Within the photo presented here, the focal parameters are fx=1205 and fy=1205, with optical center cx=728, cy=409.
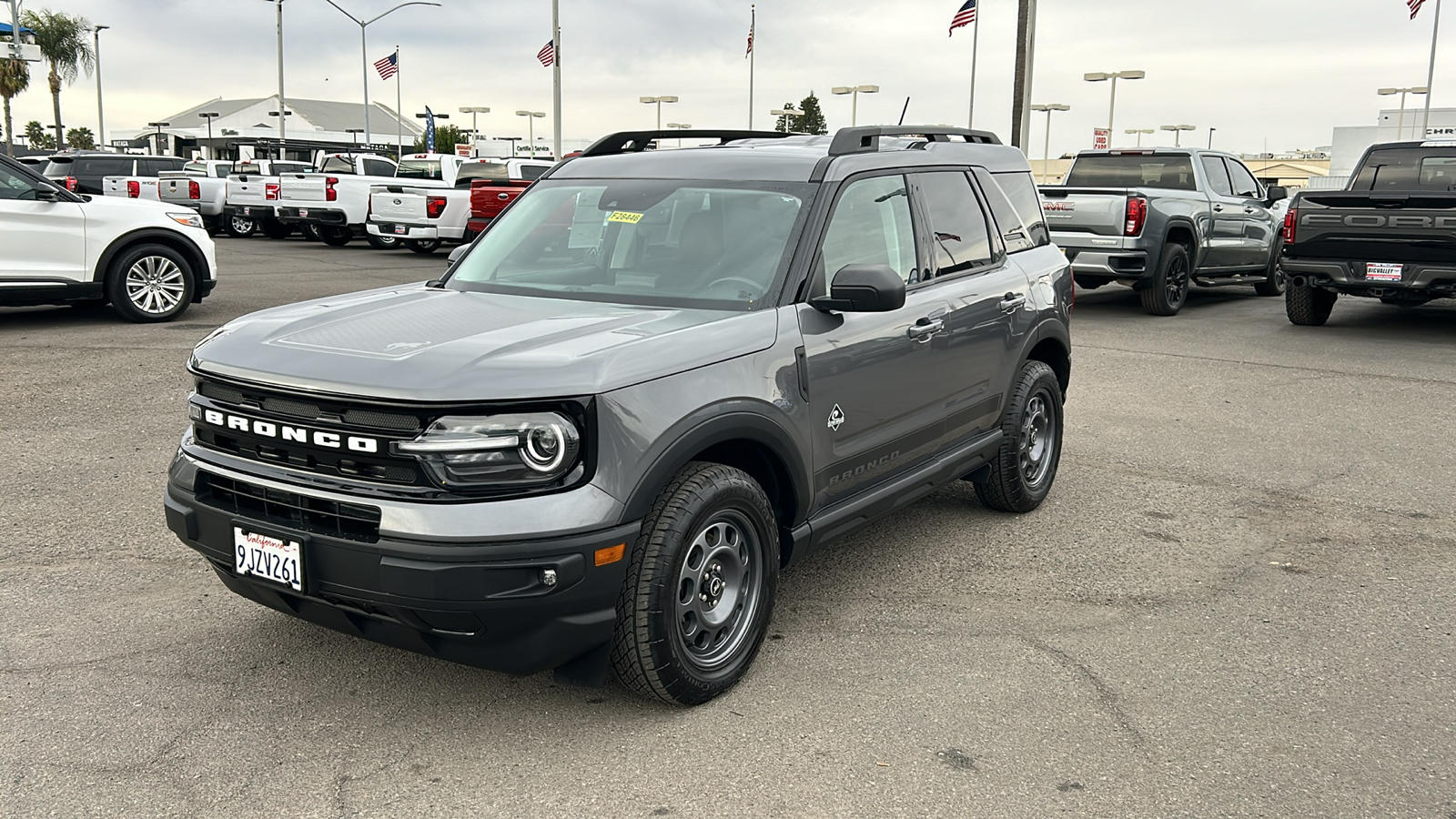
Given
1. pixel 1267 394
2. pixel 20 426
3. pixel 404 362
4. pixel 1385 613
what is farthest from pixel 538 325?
pixel 1267 394

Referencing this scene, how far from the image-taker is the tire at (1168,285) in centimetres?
1420

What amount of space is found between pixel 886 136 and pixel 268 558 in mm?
3276

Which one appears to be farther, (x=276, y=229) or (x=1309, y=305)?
(x=276, y=229)

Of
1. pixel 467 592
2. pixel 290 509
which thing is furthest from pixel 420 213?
pixel 467 592

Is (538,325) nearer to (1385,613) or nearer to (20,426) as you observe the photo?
(1385,613)

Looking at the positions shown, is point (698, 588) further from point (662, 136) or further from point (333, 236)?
point (333, 236)

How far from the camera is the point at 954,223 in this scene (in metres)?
5.32

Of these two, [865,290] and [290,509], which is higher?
[865,290]

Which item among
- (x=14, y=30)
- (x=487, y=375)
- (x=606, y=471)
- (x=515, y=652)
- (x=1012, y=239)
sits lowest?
(x=515, y=652)

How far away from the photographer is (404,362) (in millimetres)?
3379

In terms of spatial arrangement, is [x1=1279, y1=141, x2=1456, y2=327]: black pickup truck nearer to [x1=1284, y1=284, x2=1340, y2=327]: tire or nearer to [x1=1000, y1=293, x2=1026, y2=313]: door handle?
[x1=1284, y1=284, x2=1340, y2=327]: tire

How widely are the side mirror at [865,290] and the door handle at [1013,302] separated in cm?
151

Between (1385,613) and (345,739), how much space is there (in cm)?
390

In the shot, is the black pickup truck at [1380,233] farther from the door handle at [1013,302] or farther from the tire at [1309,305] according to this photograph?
the door handle at [1013,302]
